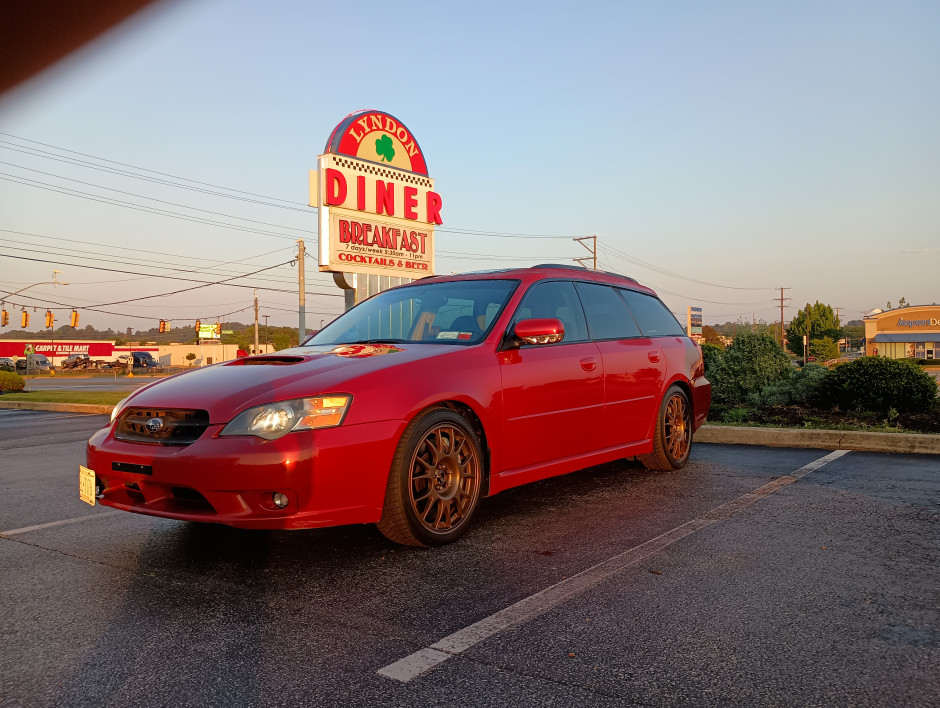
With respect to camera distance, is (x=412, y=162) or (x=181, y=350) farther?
(x=181, y=350)

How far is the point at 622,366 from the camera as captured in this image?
5715 mm

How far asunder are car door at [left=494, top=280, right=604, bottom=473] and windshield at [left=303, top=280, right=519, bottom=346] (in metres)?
0.21

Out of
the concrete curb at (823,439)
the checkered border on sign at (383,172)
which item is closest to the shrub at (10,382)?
the checkered border on sign at (383,172)

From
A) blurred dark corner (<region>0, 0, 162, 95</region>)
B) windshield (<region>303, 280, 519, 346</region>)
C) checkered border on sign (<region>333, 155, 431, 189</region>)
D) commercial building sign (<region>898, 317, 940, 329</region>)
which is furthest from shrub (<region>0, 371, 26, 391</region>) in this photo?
commercial building sign (<region>898, 317, 940, 329</region>)

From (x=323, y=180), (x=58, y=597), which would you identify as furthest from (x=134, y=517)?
(x=323, y=180)

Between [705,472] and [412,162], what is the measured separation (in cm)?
1108

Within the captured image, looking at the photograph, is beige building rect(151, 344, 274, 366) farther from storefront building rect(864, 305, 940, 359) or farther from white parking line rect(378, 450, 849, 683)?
white parking line rect(378, 450, 849, 683)

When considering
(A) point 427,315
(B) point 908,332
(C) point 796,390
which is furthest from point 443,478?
(B) point 908,332

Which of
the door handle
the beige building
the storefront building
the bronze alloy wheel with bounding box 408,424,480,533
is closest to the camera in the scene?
the bronze alloy wheel with bounding box 408,424,480,533

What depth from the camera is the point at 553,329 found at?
15.3 ft

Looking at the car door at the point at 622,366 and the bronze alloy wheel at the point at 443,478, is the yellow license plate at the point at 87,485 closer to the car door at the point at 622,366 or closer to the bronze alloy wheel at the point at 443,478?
the bronze alloy wheel at the point at 443,478

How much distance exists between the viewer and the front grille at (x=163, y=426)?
374 centimetres

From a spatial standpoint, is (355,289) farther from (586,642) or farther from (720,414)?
(586,642)

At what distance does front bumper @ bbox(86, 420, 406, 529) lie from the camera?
3.53m
